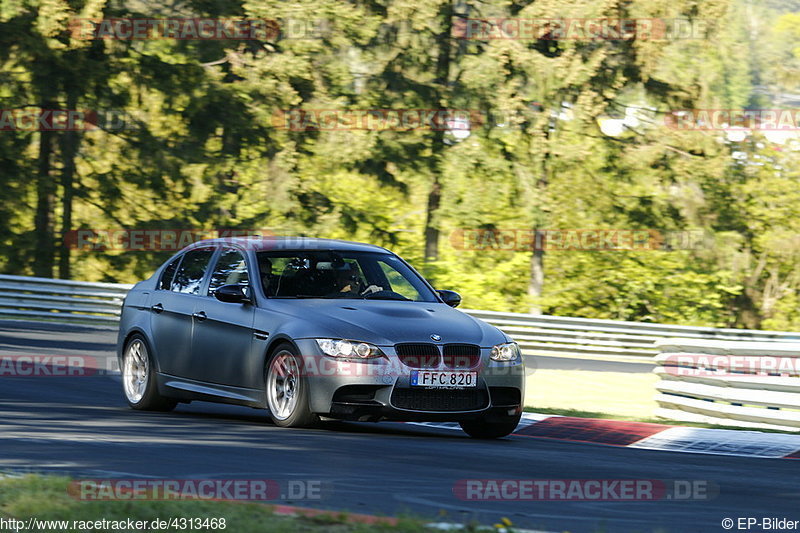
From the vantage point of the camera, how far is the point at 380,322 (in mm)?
9859

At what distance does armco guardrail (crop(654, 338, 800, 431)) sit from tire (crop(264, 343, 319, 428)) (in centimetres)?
527

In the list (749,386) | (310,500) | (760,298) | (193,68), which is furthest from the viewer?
(760,298)

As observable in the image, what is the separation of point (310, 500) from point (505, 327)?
20905mm

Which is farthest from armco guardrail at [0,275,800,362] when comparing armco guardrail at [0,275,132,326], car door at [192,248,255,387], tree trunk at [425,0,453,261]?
car door at [192,248,255,387]

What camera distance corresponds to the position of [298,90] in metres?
37.1

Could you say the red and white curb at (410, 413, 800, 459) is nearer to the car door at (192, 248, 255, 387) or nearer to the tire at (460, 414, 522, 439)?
the tire at (460, 414, 522, 439)

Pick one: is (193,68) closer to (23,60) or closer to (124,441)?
Answer: (23,60)

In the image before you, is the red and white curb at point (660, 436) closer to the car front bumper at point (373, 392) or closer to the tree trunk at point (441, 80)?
the car front bumper at point (373, 392)

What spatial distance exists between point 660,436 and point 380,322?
3183 millimetres

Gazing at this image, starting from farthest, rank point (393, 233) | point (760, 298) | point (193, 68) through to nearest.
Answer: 1. point (760, 298)
2. point (393, 233)
3. point (193, 68)

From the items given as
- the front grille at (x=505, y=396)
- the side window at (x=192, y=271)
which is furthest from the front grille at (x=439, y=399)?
the side window at (x=192, y=271)

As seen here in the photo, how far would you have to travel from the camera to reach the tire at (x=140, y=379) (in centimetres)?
1167

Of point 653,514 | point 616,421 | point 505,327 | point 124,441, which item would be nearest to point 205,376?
point 124,441

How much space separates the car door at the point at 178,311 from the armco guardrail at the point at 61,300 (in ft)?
46.2
